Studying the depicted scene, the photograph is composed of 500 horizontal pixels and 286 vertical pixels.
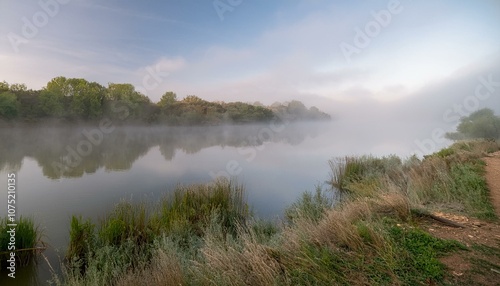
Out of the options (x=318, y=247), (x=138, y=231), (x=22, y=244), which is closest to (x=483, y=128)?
(x=318, y=247)

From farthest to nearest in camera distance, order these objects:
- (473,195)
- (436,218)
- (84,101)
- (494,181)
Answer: (84,101), (494,181), (473,195), (436,218)

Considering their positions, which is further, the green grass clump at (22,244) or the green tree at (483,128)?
the green tree at (483,128)

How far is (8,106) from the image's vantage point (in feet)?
113

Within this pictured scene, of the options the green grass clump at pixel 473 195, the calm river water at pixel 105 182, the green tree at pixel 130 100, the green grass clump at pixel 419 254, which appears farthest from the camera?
the green tree at pixel 130 100

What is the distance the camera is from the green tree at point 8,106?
33931mm

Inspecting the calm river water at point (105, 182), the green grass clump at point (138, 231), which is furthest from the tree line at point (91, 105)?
the green grass clump at point (138, 231)

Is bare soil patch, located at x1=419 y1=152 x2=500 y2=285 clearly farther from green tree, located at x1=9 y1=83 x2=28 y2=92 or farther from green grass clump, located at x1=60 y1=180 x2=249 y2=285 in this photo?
green tree, located at x1=9 y1=83 x2=28 y2=92

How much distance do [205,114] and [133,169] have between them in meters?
60.2

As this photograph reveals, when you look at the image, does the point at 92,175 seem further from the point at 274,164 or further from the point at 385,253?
the point at 385,253

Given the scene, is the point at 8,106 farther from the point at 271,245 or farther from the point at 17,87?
the point at 271,245

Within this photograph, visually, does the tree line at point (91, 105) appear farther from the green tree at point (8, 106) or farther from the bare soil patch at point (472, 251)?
the bare soil patch at point (472, 251)

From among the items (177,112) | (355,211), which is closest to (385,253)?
(355,211)

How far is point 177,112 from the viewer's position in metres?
67.4

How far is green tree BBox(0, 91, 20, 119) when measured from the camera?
33.9 m
